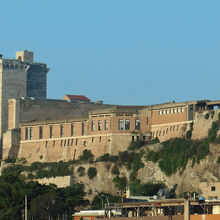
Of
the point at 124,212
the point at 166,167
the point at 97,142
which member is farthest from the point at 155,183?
the point at 124,212

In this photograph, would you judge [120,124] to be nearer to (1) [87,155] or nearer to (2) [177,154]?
(1) [87,155]

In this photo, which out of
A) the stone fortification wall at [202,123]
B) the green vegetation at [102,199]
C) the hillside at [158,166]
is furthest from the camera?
the stone fortification wall at [202,123]

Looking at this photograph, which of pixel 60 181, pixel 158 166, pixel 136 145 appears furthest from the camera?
pixel 60 181

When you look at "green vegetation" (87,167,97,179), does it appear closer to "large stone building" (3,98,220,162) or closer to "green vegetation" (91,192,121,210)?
"large stone building" (3,98,220,162)

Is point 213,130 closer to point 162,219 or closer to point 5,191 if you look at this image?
point 5,191

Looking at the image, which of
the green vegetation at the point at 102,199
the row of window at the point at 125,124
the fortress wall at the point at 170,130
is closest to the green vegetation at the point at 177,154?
the fortress wall at the point at 170,130

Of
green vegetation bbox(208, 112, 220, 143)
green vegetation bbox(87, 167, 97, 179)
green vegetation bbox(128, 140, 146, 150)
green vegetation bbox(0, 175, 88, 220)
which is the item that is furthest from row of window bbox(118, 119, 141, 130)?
green vegetation bbox(208, 112, 220, 143)

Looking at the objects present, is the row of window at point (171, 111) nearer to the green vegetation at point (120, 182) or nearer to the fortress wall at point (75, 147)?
the fortress wall at point (75, 147)

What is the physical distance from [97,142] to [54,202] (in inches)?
1000

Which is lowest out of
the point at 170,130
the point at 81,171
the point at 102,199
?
the point at 102,199

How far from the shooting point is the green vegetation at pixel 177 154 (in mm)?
175500

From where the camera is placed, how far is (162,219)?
120375 millimetres

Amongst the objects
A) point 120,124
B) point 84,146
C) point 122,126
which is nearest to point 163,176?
point 122,126

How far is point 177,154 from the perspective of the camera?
585ft
